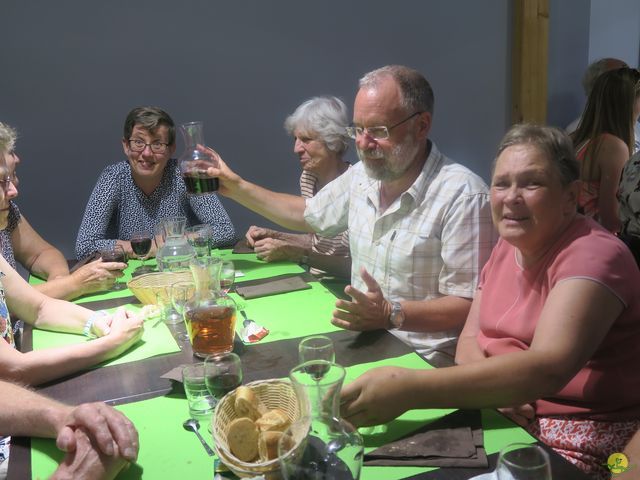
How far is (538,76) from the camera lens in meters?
4.79

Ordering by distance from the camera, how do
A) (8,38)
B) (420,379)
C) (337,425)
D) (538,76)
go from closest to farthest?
(337,425)
(420,379)
(8,38)
(538,76)

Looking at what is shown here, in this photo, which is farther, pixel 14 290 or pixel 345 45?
pixel 345 45

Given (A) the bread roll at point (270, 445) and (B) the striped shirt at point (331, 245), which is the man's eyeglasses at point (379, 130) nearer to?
(B) the striped shirt at point (331, 245)

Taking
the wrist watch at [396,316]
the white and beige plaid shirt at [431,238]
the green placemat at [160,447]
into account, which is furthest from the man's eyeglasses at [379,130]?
the green placemat at [160,447]

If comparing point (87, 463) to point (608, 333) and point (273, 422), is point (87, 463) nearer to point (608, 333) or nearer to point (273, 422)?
point (273, 422)

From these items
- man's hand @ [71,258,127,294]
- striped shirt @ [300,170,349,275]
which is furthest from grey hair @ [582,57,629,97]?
man's hand @ [71,258,127,294]

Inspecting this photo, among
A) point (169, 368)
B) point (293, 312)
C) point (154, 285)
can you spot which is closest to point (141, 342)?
point (169, 368)

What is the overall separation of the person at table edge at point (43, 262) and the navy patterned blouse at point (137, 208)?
0.32 metres

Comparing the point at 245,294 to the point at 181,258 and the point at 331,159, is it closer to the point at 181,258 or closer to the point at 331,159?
the point at 181,258

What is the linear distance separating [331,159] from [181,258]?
3.55 feet

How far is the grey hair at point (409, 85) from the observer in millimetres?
2057

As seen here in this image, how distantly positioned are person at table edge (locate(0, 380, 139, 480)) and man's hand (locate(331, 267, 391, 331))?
705mm

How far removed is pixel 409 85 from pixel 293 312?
90 centimetres

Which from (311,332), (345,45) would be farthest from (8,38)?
(311,332)
